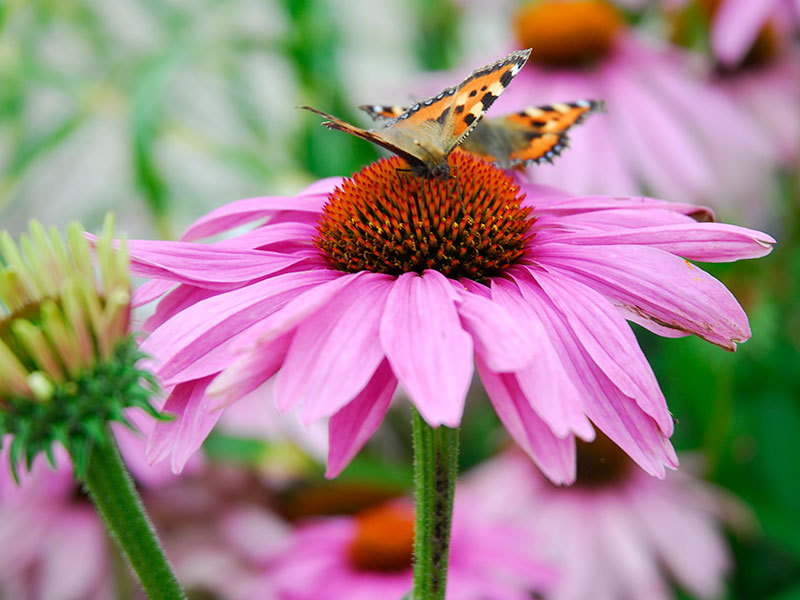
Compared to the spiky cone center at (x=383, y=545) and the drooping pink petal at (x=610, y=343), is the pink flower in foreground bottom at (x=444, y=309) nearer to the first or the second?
the drooping pink petal at (x=610, y=343)

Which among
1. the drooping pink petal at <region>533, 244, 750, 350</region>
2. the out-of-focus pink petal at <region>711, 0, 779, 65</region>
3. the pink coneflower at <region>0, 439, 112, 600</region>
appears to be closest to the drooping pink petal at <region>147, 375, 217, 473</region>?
the drooping pink petal at <region>533, 244, 750, 350</region>

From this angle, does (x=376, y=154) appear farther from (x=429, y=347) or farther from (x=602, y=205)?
(x=429, y=347)

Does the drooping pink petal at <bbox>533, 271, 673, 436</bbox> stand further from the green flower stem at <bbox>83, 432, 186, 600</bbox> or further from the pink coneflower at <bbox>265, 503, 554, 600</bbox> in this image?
the pink coneflower at <bbox>265, 503, 554, 600</bbox>

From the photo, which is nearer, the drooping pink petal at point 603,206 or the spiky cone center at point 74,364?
the spiky cone center at point 74,364

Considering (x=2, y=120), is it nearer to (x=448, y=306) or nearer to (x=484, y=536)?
(x=484, y=536)

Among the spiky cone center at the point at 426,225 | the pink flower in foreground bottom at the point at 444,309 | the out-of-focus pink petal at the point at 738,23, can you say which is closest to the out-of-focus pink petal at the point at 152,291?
the pink flower in foreground bottom at the point at 444,309

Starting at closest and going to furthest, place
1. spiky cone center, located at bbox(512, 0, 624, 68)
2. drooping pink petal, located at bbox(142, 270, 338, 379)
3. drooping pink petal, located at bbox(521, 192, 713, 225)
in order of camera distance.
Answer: drooping pink petal, located at bbox(142, 270, 338, 379)
drooping pink petal, located at bbox(521, 192, 713, 225)
spiky cone center, located at bbox(512, 0, 624, 68)

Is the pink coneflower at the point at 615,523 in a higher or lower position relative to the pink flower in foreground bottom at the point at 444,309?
Result: lower
